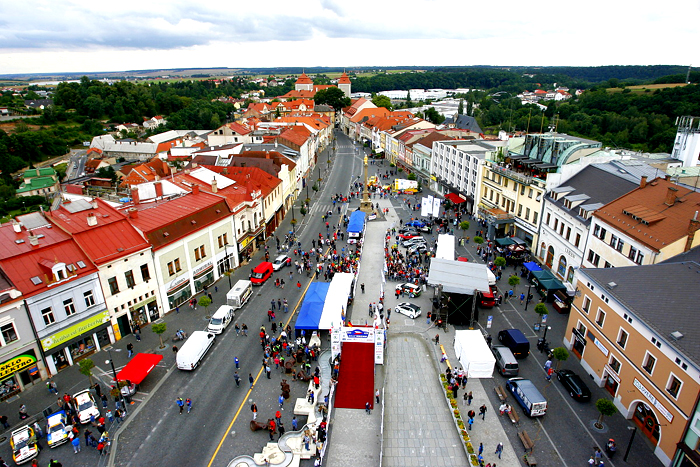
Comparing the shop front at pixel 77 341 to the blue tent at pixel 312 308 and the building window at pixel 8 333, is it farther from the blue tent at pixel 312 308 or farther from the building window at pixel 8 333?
the blue tent at pixel 312 308

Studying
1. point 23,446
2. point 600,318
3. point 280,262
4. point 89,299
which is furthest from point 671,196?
point 23,446

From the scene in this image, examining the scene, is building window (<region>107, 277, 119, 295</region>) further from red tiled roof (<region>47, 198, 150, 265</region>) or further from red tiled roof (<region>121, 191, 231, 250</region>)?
red tiled roof (<region>121, 191, 231, 250</region>)

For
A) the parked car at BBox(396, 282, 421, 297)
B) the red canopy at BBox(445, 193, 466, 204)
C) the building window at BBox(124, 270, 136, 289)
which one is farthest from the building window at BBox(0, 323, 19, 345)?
the red canopy at BBox(445, 193, 466, 204)

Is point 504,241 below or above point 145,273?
below

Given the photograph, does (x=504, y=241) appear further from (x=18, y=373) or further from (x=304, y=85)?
(x=304, y=85)

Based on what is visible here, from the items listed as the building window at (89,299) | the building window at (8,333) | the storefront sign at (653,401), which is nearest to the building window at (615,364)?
the storefront sign at (653,401)

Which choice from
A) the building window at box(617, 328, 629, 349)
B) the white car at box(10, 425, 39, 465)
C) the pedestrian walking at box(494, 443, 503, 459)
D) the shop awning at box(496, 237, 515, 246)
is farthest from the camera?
the shop awning at box(496, 237, 515, 246)
